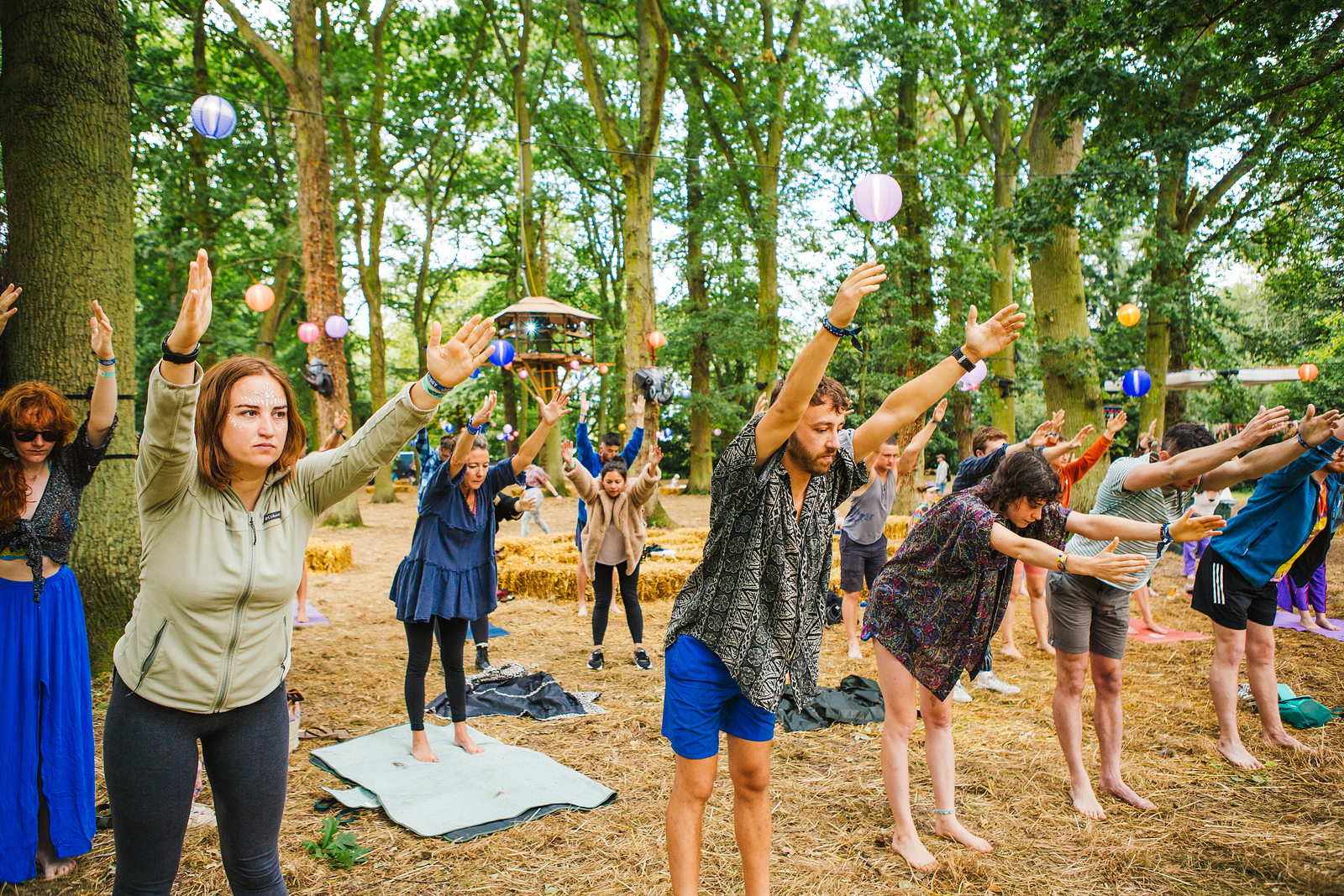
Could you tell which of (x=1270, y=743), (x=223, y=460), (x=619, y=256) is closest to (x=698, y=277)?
(x=619, y=256)

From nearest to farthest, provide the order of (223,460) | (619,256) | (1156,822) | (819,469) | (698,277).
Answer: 1. (223,460)
2. (819,469)
3. (1156,822)
4. (698,277)
5. (619,256)

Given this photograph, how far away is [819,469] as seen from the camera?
8.44 feet

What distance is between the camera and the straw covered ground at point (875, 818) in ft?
10.7

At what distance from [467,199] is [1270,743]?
24.9 m

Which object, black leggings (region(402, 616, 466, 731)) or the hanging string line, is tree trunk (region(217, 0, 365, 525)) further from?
black leggings (region(402, 616, 466, 731))

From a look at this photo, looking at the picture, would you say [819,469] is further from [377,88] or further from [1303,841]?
[377,88]

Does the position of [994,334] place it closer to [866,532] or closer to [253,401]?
[253,401]

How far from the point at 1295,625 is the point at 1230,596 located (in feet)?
15.5

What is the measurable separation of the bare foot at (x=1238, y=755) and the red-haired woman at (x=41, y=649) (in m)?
5.91

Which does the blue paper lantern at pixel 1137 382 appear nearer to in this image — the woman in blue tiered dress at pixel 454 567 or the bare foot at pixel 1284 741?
the bare foot at pixel 1284 741

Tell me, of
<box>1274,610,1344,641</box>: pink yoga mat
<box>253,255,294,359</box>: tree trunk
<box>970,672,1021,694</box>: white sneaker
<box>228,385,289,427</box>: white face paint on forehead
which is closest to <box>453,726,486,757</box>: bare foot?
<box>228,385,289,427</box>: white face paint on forehead

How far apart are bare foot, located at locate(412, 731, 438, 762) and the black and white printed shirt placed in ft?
8.52

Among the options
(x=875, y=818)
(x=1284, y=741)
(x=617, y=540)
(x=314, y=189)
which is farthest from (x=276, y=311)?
(x=1284, y=741)

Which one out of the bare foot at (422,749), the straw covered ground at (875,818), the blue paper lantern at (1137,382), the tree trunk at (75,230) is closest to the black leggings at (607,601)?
the straw covered ground at (875,818)
